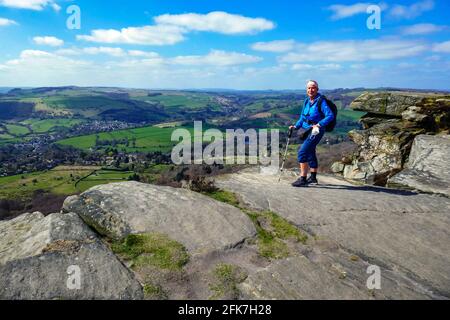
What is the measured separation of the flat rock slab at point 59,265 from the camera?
5086 millimetres

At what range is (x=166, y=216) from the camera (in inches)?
301

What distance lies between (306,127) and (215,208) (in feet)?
16.7

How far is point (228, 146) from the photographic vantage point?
8750 cm

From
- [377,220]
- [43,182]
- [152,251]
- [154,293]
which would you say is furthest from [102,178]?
[154,293]

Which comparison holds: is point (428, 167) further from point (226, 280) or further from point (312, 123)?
point (226, 280)

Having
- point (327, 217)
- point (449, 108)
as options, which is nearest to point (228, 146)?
point (449, 108)

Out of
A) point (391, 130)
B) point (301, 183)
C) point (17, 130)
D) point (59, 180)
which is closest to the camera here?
point (301, 183)

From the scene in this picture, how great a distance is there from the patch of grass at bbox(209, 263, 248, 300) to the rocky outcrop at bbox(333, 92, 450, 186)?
10.6 meters

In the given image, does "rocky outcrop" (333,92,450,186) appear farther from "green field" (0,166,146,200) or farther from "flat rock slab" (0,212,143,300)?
"green field" (0,166,146,200)

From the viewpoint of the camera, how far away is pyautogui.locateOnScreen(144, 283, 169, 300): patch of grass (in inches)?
207

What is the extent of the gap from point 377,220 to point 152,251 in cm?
564

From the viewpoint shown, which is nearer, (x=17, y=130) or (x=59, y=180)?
(x=59, y=180)
